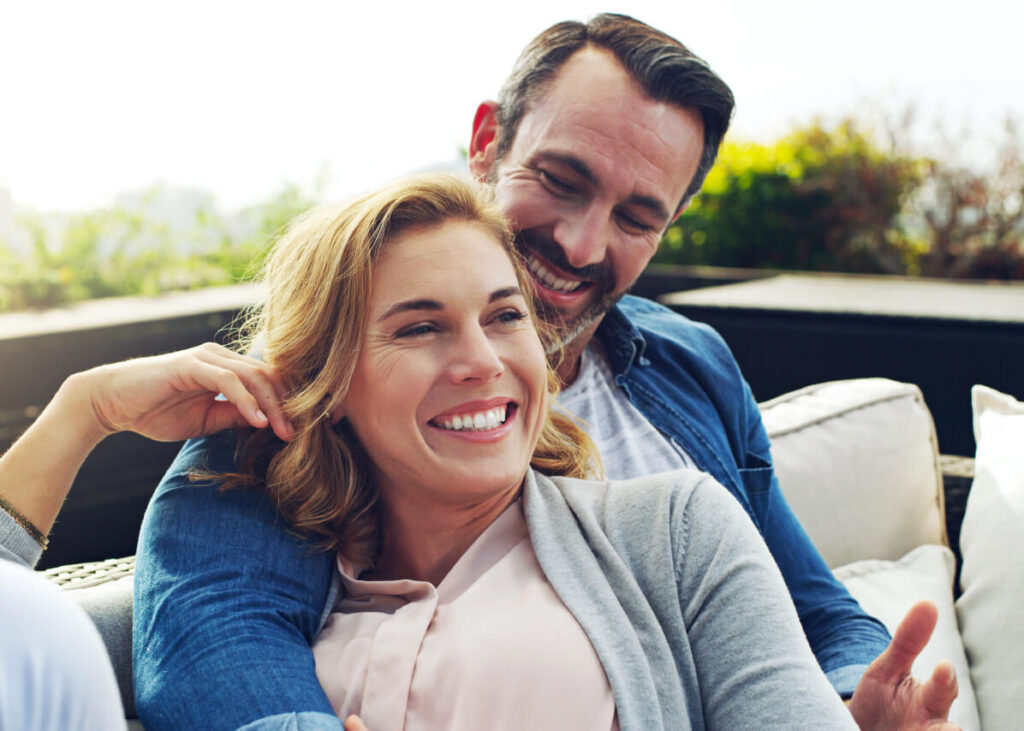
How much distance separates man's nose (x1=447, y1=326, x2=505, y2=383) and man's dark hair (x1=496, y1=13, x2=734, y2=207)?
93 centimetres

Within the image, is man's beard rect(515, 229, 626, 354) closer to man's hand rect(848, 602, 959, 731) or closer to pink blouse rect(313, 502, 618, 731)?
pink blouse rect(313, 502, 618, 731)

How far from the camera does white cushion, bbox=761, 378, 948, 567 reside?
2.21 metres

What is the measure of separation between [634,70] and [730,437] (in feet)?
2.76

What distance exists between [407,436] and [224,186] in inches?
210

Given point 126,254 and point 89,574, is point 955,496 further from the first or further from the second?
point 126,254

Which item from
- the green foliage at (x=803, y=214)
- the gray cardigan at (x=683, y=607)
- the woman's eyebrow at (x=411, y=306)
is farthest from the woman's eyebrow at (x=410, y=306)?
the green foliage at (x=803, y=214)

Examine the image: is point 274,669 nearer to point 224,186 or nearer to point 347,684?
point 347,684

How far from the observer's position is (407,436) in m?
1.31

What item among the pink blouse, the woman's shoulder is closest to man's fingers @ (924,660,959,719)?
the woman's shoulder

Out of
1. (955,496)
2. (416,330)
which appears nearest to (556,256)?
(416,330)

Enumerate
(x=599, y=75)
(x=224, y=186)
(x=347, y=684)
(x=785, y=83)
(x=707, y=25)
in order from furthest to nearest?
(x=707, y=25)
(x=785, y=83)
(x=224, y=186)
(x=599, y=75)
(x=347, y=684)

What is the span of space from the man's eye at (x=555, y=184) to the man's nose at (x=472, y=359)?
2.54ft

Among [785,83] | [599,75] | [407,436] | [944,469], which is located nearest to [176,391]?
[407,436]

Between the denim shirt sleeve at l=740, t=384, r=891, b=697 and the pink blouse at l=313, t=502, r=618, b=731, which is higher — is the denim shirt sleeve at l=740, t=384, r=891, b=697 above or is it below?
below
